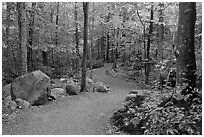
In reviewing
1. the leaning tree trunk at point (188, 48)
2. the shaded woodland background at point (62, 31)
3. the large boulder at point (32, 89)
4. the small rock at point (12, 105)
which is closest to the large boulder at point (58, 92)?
the large boulder at point (32, 89)

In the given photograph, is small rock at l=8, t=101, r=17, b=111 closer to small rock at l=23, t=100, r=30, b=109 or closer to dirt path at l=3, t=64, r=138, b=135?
small rock at l=23, t=100, r=30, b=109

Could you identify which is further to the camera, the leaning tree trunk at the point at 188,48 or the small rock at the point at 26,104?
the small rock at the point at 26,104

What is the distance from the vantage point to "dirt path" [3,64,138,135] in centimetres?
677

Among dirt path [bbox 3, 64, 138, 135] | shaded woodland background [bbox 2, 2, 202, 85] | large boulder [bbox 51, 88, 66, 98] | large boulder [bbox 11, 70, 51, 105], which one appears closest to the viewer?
dirt path [bbox 3, 64, 138, 135]

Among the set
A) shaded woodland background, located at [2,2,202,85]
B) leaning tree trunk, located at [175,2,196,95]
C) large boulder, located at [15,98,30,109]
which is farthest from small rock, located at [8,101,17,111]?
leaning tree trunk, located at [175,2,196,95]

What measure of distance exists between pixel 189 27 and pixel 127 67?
16733mm

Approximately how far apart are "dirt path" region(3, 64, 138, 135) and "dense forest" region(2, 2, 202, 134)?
2.50 ft

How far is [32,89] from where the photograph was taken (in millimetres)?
9703

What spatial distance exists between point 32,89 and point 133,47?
9.96m

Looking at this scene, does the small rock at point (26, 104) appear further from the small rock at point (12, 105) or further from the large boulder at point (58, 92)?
the large boulder at point (58, 92)

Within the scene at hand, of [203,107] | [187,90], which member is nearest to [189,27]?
[187,90]

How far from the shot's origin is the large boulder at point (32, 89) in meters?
9.54

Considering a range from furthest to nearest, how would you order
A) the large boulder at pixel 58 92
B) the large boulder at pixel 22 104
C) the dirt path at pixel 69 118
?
the large boulder at pixel 58 92 → the large boulder at pixel 22 104 → the dirt path at pixel 69 118

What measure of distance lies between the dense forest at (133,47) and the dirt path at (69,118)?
763mm
